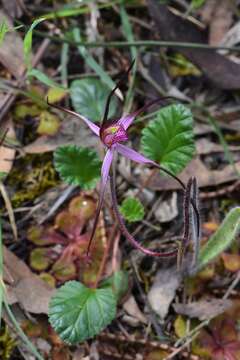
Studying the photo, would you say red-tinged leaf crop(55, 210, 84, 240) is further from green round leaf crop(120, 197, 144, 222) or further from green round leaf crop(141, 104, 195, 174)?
green round leaf crop(141, 104, 195, 174)

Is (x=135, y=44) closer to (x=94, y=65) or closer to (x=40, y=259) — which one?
(x=94, y=65)

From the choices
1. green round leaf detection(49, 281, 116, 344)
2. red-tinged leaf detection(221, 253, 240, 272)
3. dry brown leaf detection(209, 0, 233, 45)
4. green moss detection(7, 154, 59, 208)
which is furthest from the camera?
dry brown leaf detection(209, 0, 233, 45)

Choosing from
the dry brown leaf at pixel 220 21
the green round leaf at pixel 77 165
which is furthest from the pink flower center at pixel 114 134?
the dry brown leaf at pixel 220 21

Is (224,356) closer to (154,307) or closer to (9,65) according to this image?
(154,307)

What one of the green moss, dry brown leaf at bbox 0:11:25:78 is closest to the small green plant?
the green moss

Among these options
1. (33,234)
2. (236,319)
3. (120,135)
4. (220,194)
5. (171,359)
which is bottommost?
(171,359)

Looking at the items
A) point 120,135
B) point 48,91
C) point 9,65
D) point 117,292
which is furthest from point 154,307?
point 9,65
